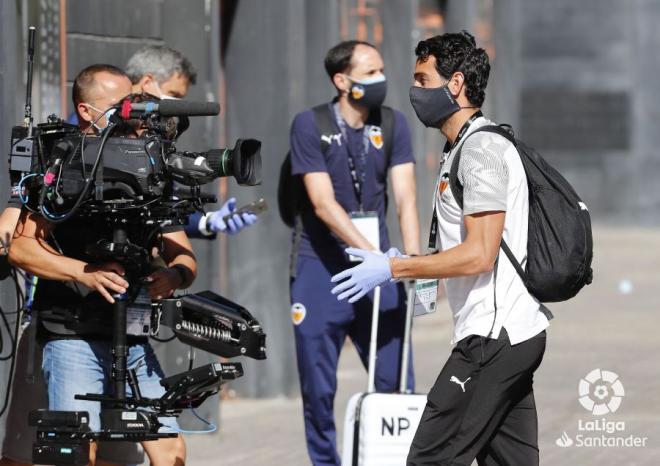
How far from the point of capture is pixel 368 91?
23.8ft

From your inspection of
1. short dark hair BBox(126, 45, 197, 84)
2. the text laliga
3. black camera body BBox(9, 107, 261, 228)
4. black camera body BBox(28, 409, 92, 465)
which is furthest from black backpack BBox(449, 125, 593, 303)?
the text laliga

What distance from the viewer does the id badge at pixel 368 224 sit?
7172 mm

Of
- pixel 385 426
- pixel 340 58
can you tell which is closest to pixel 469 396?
pixel 385 426

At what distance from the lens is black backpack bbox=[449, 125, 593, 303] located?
16.5 ft

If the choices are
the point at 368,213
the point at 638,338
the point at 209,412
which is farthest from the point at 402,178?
the point at 638,338

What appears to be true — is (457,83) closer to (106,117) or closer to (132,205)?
(132,205)

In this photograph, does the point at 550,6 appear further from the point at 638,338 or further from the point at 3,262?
the point at 3,262

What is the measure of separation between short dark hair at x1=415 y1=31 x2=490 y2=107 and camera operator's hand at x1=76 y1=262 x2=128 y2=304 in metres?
1.34

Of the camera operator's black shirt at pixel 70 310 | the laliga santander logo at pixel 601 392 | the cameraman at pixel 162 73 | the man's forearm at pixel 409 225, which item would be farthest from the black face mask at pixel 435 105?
the laliga santander logo at pixel 601 392

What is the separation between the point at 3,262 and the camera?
6.10 metres

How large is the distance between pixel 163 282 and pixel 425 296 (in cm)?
98

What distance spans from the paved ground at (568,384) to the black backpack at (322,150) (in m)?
1.32

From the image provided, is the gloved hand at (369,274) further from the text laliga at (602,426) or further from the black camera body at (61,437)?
the text laliga at (602,426)

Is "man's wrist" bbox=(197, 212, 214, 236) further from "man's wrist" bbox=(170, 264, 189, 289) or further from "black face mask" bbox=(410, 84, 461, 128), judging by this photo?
"black face mask" bbox=(410, 84, 461, 128)
